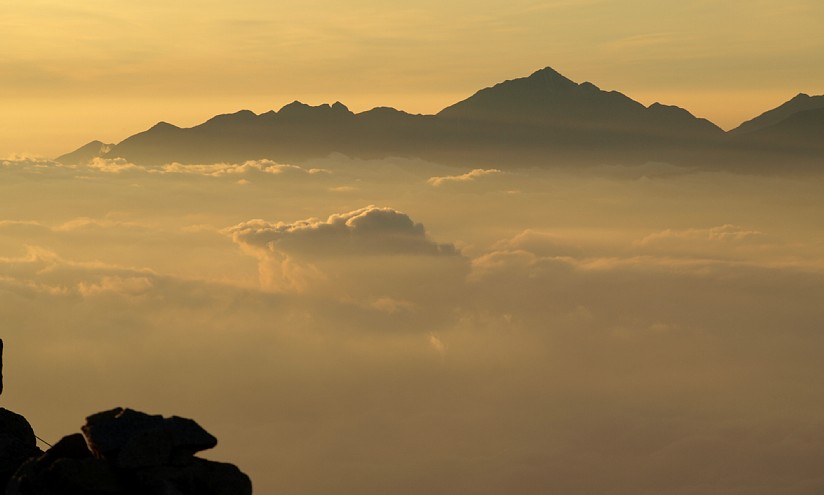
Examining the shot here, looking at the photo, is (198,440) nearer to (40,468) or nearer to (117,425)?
(117,425)

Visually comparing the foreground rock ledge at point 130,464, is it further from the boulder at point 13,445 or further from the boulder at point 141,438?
the boulder at point 13,445

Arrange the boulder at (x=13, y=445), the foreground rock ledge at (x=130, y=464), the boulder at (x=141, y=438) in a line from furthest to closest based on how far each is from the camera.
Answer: the boulder at (x=13, y=445), the boulder at (x=141, y=438), the foreground rock ledge at (x=130, y=464)

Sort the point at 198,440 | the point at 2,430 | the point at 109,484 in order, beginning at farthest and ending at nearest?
the point at 2,430 < the point at 198,440 < the point at 109,484

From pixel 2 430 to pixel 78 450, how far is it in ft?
25.0

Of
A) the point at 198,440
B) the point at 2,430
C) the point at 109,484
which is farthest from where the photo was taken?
the point at 2,430

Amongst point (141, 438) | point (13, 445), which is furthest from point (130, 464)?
point (13, 445)

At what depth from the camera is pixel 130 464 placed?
34188 millimetres

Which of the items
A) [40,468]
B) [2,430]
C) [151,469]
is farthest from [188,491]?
[2,430]

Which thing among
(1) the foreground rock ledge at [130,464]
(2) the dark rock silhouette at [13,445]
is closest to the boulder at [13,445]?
(2) the dark rock silhouette at [13,445]

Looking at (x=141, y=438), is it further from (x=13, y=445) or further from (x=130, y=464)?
(x=13, y=445)

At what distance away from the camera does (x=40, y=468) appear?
33969 millimetres

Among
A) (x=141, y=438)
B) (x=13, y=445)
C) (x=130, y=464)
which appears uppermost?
(x=141, y=438)

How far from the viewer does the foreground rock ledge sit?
3306cm

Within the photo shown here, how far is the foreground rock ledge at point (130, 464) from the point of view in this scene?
108 ft
